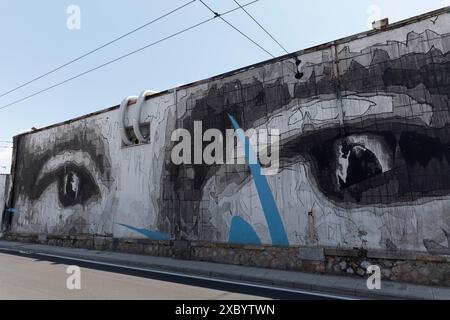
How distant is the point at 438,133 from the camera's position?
772 centimetres

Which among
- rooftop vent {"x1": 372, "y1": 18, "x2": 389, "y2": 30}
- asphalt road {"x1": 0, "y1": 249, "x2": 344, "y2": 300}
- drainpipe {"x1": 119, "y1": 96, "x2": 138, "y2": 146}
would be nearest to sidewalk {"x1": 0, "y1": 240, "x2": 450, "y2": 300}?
asphalt road {"x1": 0, "y1": 249, "x2": 344, "y2": 300}

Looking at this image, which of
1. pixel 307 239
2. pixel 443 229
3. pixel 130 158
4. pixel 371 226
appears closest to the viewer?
pixel 443 229

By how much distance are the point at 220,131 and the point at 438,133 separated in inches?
250

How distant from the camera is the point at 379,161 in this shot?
8.37m

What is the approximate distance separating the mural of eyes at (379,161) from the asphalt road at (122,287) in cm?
316

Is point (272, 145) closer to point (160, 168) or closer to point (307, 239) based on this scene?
point (307, 239)

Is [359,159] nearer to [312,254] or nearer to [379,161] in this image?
[379,161]

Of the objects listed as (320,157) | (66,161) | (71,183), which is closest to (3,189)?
(66,161)

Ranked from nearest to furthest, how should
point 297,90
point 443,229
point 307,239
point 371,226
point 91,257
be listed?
point 443,229
point 371,226
point 307,239
point 297,90
point 91,257

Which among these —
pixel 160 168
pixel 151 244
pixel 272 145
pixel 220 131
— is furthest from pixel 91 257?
pixel 272 145

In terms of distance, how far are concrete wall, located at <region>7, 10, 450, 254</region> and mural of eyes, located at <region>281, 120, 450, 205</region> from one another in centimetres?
2

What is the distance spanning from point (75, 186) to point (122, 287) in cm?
1041

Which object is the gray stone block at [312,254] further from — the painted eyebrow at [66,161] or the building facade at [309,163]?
the painted eyebrow at [66,161]

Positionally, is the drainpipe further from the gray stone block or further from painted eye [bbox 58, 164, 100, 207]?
the gray stone block
